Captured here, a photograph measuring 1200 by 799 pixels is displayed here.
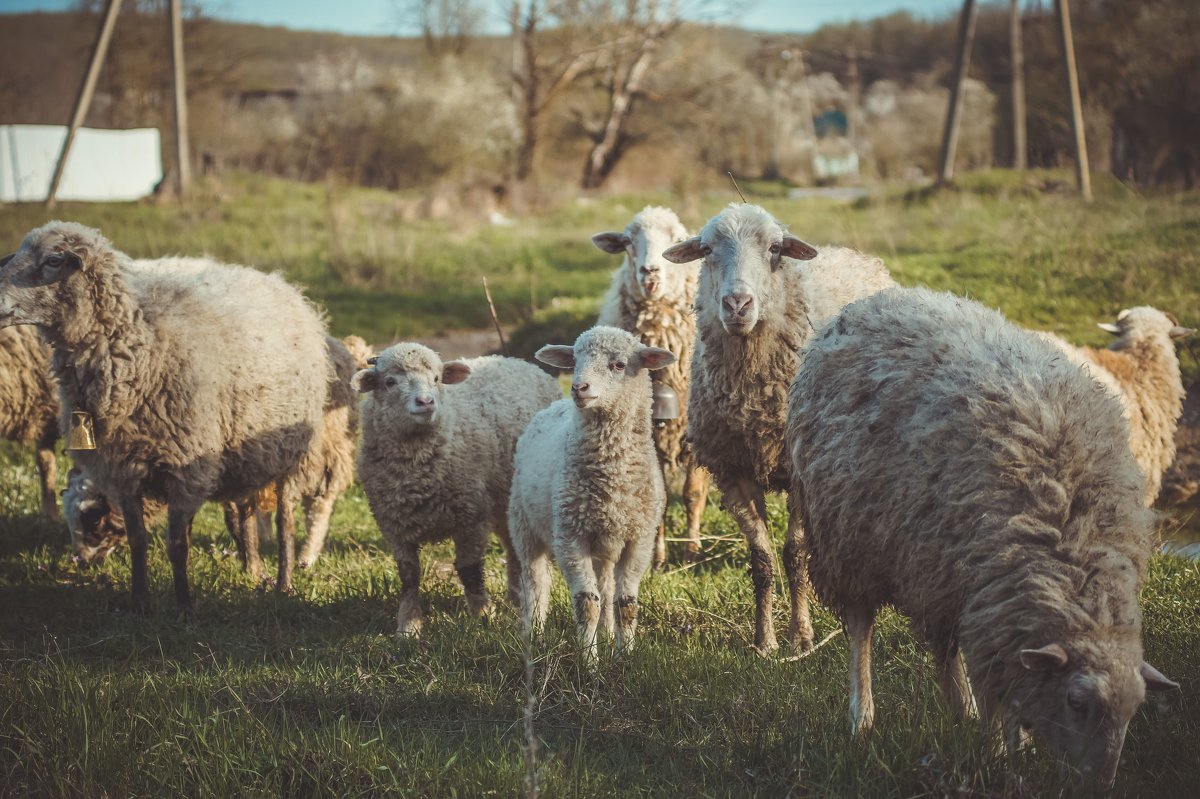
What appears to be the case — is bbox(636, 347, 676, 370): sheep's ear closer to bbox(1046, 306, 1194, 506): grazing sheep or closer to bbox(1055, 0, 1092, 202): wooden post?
bbox(1046, 306, 1194, 506): grazing sheep

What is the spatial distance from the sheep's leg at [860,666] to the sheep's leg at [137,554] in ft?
12.5

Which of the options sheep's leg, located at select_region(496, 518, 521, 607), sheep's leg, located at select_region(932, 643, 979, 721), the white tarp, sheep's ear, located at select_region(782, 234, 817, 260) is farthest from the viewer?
the white tarp

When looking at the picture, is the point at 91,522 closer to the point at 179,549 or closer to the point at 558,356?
the point at 179,549

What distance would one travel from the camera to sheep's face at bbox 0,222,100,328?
5441mm

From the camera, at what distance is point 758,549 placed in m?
5.09

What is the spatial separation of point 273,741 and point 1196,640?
3.76 m

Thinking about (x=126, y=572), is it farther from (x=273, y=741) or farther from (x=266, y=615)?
(x=273, y=741)

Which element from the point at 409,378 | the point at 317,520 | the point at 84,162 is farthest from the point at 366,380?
the point at 84,162

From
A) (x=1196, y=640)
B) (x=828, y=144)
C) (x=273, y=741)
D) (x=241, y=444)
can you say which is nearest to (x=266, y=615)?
(x=241, y=444)

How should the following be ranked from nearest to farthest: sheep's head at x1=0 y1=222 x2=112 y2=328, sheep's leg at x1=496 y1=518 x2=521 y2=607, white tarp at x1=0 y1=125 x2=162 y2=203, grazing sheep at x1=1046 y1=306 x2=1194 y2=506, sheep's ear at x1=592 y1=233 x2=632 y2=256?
sheep's head at x1=0 y1=222 x2=112 y2=328, sheep's leg at x1=496 y1=518 x2=521 y2=607, grazing sheep at x1=1046 y1=306 x2=1194 y2=506, sheep's ear at x1=592 y1=233 x2=632 y2=256, white tarp at x1=0 y1=125 x2=162 y2=203

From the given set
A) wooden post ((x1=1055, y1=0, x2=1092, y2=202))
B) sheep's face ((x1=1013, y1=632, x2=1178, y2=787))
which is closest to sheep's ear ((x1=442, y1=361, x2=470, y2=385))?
sheep's face ((x1=1013, y1=632, x2=1178, y2=787))

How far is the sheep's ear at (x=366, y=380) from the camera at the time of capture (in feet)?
18.0

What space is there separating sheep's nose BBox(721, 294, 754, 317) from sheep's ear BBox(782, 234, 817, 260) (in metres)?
0.53

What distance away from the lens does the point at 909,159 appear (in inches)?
1597
